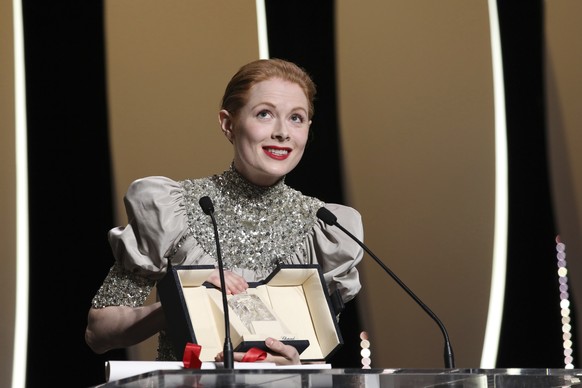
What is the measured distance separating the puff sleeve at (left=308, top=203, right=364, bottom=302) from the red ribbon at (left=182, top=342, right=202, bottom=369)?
64 centimetres

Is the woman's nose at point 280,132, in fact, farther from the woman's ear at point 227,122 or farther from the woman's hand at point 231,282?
the woman's hand at point 231,282

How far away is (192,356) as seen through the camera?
1.62 metres

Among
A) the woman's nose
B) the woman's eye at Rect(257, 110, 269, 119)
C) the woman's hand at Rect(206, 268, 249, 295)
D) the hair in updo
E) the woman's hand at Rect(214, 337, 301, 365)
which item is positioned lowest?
the woman's hand at Rect(214, 337, 301, 365)

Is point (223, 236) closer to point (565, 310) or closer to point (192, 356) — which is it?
point (192, 356)

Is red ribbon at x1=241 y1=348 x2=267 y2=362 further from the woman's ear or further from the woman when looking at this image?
the woman's ear

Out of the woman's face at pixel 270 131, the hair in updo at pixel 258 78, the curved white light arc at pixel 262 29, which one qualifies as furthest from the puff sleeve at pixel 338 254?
the curved white light arc at pixel 262 29

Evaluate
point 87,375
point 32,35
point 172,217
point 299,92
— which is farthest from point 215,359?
point 32,35

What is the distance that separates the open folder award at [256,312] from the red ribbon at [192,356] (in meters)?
0.14

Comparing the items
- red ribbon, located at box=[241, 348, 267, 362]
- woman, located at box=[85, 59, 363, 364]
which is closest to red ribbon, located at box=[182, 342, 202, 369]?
red ribbon, located at box=[241, 348, 267, 362]

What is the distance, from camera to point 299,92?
227 cm

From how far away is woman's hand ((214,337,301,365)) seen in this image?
Result: 5.72 ft

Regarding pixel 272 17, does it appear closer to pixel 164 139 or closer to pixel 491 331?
pixel 164 139

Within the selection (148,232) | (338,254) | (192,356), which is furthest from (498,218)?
(192,356)

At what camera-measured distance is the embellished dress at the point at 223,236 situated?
211cm
